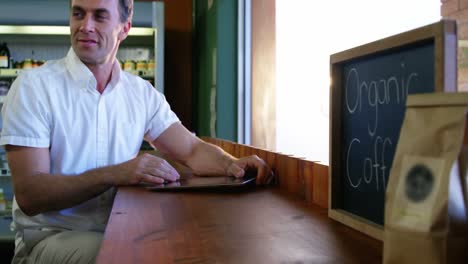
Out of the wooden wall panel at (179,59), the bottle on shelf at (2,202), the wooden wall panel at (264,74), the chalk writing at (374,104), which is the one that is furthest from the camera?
the wooden wall panel at (179,59)

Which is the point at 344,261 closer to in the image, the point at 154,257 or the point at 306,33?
the point at 154,257

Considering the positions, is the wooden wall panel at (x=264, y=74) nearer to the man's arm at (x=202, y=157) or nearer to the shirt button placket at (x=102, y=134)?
the man's arm at (x=202, y=157)

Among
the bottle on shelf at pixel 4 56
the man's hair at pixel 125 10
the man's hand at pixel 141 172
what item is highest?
the bottle on shelf at pixel 4 56

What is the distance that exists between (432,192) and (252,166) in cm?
116

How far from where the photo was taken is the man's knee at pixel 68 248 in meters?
1.37

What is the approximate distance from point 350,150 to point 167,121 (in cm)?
118

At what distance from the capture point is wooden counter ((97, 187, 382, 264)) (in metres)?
0.75

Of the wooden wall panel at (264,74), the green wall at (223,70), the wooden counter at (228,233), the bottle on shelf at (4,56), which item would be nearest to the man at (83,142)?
the wooden counter at (228,233)

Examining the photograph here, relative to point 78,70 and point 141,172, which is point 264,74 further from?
point 141,172

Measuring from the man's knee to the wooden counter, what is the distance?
0.20 m

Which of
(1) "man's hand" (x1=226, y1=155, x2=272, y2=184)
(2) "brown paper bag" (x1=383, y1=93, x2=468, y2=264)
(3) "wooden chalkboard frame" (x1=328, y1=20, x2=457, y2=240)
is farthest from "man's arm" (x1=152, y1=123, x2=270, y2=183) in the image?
(2) "brown paper bag" (x1=383, y1=93, x2=468, y2=264)

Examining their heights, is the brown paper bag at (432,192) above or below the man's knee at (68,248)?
above

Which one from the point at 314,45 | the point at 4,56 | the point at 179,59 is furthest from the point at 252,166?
the point at 179,59

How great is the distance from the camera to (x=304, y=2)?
2656mm
